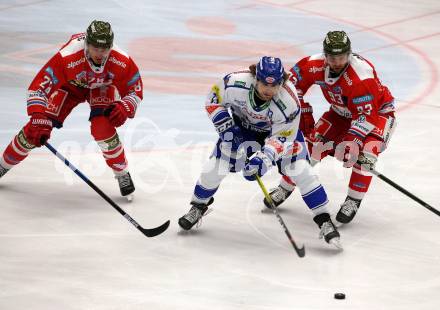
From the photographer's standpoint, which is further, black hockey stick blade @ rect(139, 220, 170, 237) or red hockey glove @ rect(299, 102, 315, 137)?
red hockey glove @ rect(299, 102, 315, 137)

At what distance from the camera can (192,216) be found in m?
6.43

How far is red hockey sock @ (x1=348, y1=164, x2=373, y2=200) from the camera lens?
668cm

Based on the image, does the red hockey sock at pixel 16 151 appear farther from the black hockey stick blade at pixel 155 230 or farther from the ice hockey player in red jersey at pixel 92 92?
the black hockey stick blade at pixel 155 230

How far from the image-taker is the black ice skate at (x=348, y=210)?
262 inches

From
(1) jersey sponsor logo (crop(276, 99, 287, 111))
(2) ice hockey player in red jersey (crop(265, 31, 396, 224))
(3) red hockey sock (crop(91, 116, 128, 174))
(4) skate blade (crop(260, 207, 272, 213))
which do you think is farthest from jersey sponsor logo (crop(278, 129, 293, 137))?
(3) red hockey sock (crop(91, 116, 128, 174))

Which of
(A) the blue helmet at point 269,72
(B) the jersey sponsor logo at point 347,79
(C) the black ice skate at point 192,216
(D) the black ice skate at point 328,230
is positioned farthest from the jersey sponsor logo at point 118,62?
(D) the black ice skate at point 328,230

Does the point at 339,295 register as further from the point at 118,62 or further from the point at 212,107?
the point at 118,62

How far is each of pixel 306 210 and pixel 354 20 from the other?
5798mm

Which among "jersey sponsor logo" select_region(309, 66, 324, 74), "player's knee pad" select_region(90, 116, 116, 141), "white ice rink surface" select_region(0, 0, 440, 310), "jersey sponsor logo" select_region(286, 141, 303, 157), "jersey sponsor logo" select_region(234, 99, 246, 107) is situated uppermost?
"jersey sponsor logo" select_region(309, 66, 324, 74)

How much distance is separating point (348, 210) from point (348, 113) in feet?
2.20

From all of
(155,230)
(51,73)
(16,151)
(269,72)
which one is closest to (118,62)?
(51,73)

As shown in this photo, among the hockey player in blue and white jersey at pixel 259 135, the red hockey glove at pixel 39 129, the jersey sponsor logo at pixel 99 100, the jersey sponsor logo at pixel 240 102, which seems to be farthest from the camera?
the jersey sponsor logo at pixel 99 100

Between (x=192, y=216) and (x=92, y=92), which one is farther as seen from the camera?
(x=92, y=92)

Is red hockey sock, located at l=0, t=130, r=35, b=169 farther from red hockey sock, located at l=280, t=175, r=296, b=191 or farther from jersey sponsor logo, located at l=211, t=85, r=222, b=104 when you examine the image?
red hockey sock, located at l=280, t=175, r=296, b=191
